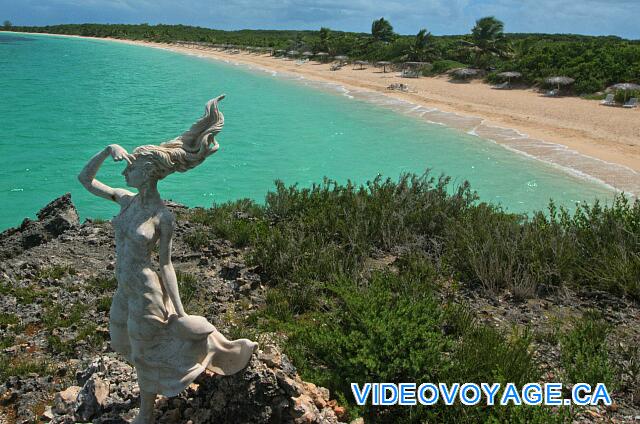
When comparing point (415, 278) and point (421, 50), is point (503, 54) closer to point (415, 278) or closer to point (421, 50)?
point (421, 50)

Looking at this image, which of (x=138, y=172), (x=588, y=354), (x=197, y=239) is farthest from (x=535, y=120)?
(x=138, y=172)

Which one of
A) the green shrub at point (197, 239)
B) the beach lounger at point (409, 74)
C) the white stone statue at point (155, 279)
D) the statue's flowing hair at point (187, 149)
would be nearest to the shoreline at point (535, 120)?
the beach lounger at point (409, 74)

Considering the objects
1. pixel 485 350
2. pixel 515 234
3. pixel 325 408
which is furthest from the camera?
pixel 515 234

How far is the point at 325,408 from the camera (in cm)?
409

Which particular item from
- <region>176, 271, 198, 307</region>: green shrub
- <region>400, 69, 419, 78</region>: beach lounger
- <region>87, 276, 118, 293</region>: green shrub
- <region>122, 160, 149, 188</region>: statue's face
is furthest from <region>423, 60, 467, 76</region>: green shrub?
<region>122, 160, 149, 188</region>: statue's face

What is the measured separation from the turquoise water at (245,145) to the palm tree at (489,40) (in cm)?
1473

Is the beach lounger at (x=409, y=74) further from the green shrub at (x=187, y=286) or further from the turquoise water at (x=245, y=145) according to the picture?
the green shrub at (x=187, y=286)

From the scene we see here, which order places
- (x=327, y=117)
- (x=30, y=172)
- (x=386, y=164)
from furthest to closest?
(x=327, y=117)
(x=386, y=164)
(x=30, y=172)

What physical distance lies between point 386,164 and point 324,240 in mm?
11526

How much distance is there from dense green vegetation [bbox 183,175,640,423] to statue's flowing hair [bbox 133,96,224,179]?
235cm

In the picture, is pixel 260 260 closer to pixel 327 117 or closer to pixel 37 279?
→ pixel 37 279

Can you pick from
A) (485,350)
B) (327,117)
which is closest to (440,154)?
(327,117)

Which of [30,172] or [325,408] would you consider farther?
[30,172]

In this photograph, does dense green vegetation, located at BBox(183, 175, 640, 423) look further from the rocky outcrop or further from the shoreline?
the shoreline
